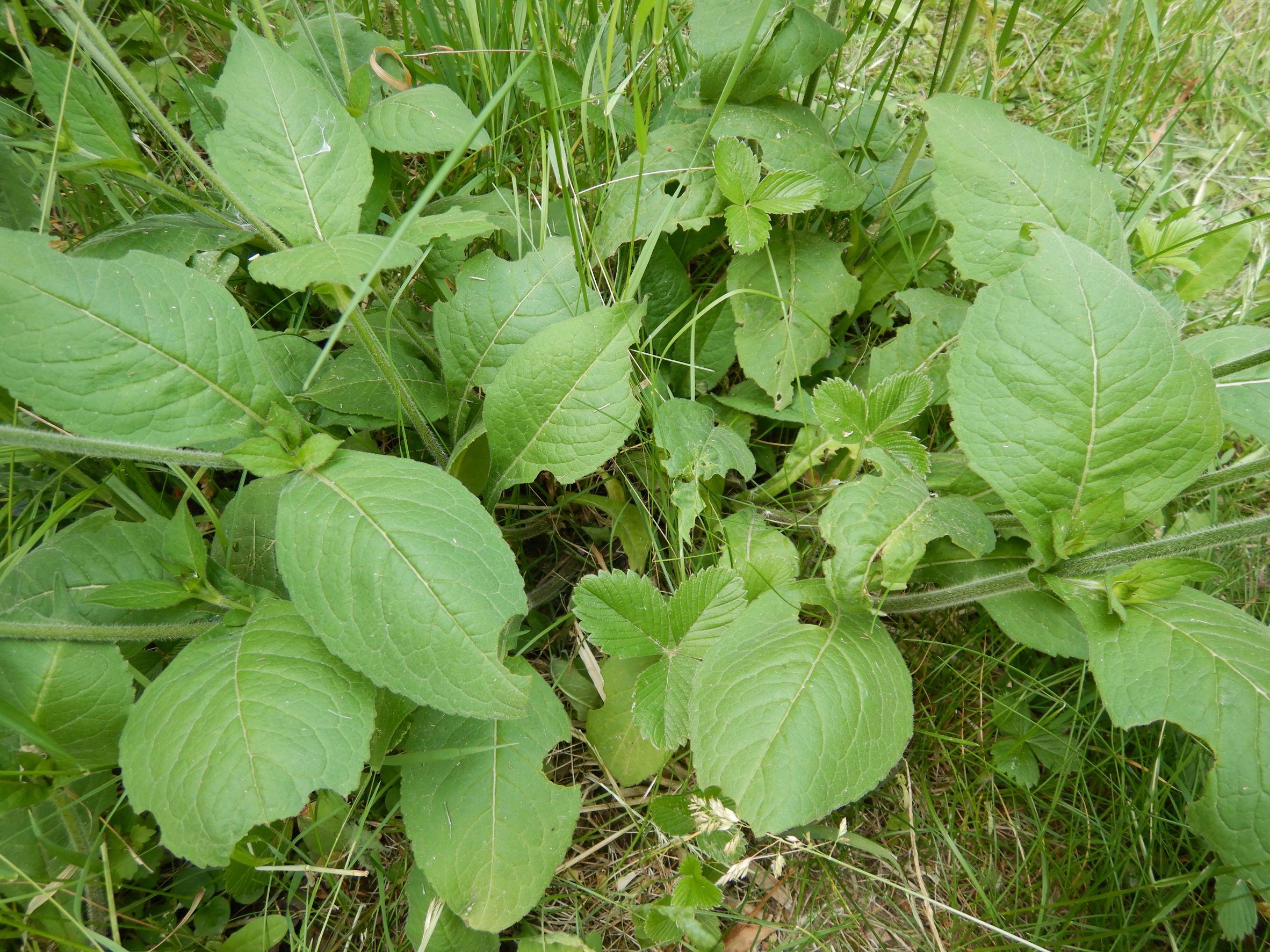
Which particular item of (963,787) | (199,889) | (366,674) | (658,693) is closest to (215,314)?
(366,674)

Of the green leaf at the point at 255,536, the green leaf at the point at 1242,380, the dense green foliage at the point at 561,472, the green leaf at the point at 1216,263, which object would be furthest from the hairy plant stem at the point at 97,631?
the green leaf at the point at 1216,263

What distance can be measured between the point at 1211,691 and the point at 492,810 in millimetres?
1493

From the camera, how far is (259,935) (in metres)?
1.79

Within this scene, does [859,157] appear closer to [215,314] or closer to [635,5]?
[635,5]

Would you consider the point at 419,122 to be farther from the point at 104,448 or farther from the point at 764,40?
the point at 104,448

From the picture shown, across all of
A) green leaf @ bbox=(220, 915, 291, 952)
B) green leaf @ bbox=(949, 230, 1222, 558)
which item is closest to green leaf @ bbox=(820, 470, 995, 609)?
green leaf @ bbox=(949, 230, 1222, 558)

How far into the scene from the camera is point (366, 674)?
53.4 inches

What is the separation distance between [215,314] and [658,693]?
125 centimetres

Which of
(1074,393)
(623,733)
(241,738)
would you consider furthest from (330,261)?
(1074,393)

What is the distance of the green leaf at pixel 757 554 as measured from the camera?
1847 millimetres

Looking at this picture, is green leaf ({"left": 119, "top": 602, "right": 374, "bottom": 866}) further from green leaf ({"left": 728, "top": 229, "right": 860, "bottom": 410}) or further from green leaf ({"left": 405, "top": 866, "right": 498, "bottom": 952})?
green leaf ({"left": 728, "top": 229, "right": 860, "bottom": 410})

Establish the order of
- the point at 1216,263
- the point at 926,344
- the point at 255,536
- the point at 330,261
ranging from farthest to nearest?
the point at 1216,263 → the point at 926,344 → the point at 255,536 → the point at 330,261

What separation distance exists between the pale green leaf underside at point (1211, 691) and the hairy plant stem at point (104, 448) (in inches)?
72.8

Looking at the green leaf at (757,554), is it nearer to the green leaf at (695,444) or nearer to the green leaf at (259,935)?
the green leaf at (695,444)
